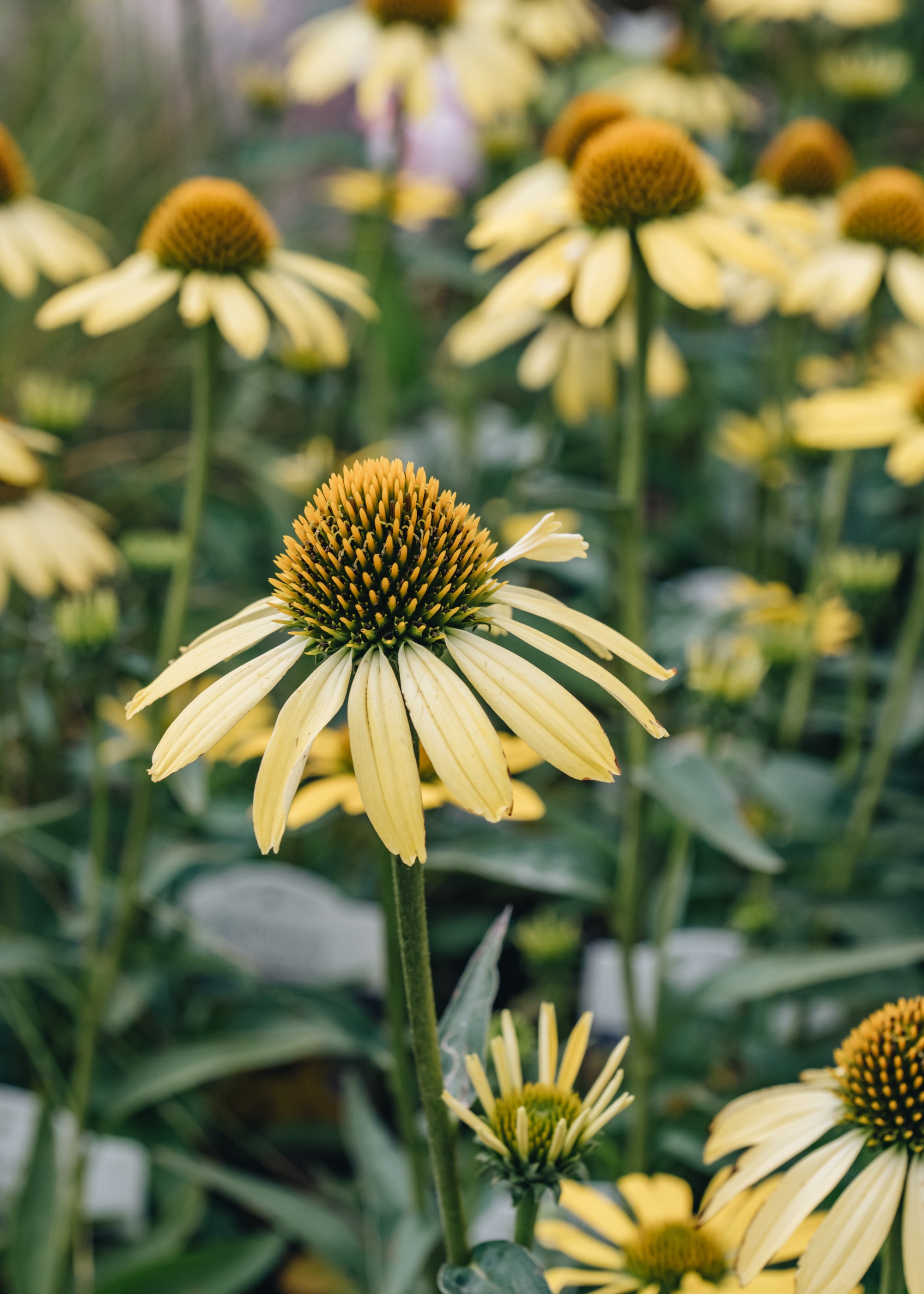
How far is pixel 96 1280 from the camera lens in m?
0.85

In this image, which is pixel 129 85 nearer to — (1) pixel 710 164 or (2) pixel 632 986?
(1) pixel 710 164

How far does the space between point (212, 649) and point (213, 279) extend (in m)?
0.49

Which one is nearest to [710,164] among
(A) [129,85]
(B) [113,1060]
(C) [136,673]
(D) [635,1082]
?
(C) [136,673]

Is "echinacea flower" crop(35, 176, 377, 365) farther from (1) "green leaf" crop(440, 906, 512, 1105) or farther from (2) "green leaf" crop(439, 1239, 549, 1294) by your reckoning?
(2) "green leaf" crop(439, 1239, 549, 1294)

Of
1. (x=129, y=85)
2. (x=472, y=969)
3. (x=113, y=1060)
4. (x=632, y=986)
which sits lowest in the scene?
(x=113, y=1060)

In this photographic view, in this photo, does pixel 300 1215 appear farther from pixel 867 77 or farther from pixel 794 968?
pixel 867 77

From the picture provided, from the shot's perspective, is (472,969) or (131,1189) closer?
(472,969)

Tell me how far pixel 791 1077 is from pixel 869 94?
54.7 inches

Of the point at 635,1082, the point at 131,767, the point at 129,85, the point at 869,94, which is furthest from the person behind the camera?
the point at 129,85

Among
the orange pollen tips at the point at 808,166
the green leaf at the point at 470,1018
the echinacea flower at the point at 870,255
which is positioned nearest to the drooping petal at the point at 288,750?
the green leaf at the point at 470,1018

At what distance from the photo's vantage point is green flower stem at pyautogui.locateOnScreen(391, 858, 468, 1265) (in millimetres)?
414

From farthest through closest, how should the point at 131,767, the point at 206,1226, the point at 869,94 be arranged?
the point at 869,94 < the point at 131,767 < the point at 206,1226

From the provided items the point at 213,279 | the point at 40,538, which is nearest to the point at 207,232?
the point at 213,279

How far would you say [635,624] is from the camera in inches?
31.4
